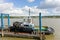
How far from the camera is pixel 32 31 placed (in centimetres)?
1944

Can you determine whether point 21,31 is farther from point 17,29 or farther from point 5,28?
point 5,28

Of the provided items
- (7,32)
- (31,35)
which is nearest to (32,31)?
(31,35)

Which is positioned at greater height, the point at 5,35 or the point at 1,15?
the point at 1,15

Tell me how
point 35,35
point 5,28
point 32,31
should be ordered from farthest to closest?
1. point 5,28
2. point 32,31
3. point 35,35

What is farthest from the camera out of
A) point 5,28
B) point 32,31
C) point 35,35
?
point 5,28

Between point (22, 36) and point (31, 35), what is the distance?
1000 mm

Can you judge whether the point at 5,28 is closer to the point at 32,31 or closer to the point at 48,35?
the point at 32,31

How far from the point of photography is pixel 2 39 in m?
18.1

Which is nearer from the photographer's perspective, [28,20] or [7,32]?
[7,32]

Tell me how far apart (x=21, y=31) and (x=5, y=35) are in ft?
6.51

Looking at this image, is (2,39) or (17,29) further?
(17,29)

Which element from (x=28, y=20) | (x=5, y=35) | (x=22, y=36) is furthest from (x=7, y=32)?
(x=28, y=20)

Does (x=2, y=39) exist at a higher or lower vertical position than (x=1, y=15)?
lower

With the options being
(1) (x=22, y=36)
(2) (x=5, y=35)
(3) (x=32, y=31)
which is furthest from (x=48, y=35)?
(2) (x=5, y=35)
